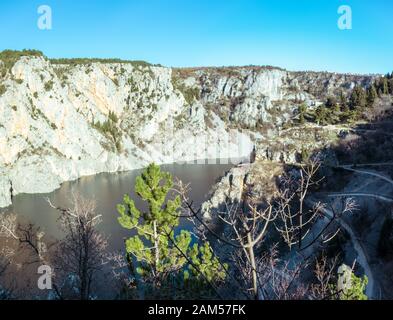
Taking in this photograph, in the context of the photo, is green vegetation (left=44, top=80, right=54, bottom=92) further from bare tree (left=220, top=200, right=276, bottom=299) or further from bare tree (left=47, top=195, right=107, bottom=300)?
bare tree (left=220, top=200, right=276, bottom=299)

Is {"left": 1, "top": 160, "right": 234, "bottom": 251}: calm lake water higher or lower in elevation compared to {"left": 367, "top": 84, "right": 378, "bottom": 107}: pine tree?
lower

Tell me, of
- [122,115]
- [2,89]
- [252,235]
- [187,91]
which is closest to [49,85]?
[2,89]

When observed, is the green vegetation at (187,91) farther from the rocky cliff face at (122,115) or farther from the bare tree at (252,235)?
the bare tree at (252,235)

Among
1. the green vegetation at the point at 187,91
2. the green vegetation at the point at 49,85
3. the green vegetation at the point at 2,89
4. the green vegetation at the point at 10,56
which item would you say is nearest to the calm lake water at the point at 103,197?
the green vegetation at the point at 49,85

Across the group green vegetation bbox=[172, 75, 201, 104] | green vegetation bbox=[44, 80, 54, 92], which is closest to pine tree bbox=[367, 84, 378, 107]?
green vegetation bbox=[44, 80, 54, 92]

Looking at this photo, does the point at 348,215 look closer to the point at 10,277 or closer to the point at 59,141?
the point at 10,277

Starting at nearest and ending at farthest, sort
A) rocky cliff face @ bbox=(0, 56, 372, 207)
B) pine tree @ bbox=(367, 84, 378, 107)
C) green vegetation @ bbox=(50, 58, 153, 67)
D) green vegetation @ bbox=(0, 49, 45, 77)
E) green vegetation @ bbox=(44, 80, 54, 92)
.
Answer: pine tree @ bbox=(367, 84, 378, 107)
rocky cliff face @ bbox=(0, 56, 372, 207)
green vegetation @ bbox=(0, 49, 45, 77)
green vegetation @ bbox=(44, 80, 54, 92)
green vegetation @ bbox=(50, 58, 153, 67)
